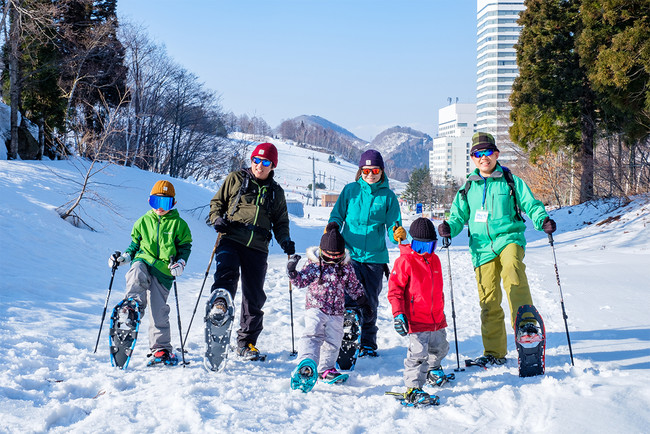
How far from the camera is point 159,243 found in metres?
4.67

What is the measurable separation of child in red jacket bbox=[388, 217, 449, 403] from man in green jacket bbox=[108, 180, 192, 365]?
1.96 m

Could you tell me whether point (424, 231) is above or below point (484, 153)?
below

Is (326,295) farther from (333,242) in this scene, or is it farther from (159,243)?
(159,243)

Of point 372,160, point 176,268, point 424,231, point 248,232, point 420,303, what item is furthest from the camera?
point 372,160

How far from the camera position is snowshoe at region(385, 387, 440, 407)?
3621 mm

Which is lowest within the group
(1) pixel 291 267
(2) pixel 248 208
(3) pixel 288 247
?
(1) pixel 291 267

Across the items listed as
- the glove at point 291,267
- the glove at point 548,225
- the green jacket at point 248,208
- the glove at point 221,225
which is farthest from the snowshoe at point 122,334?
the glove at point 548,225

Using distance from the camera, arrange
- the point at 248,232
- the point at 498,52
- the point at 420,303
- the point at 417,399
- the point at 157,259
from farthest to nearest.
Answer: the point at 498,52 < the point at 248,232 < the point at 157,259 < the point at 420,303 < the point at 417,399

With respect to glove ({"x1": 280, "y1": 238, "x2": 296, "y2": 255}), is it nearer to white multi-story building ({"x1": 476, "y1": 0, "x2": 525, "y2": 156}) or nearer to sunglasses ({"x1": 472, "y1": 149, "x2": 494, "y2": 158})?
sunglasses ({"x1": 472, "y1": 149, "x2": 494, "y2": 158})

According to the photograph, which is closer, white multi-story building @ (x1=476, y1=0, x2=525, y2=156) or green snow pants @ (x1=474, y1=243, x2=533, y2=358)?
green snow pants @ (x1=474, y1=243, x2=533, y2=358)

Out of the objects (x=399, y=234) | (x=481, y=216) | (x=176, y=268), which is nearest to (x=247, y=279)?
(x=176, y=268)

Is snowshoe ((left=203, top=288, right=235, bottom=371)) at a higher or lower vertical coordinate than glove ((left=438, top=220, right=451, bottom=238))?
lower

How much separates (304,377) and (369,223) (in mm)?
1717

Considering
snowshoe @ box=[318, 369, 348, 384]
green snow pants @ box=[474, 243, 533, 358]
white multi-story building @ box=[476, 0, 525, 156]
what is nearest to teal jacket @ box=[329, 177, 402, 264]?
green snow pants @ box=[474, 243, 533, 358]
